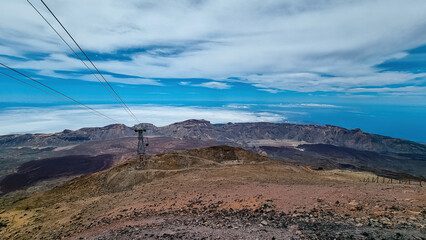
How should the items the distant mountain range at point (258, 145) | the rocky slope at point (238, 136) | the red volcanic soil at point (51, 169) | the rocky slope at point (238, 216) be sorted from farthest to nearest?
the rocky slope at point (238, 136)
the distant mountain range at point (258, 145)
the red volcanic soil at point (51, 169)
the rocky slope at point (238, 216)

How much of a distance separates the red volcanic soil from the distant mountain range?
450 centimetres

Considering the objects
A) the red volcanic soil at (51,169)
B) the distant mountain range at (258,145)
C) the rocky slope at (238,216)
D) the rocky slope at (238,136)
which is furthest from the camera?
the rocky slope at (238,136)

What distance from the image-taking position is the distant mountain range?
105 m

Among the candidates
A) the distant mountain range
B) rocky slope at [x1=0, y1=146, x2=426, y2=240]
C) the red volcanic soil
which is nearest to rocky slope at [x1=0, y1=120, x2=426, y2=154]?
the distant mountain range

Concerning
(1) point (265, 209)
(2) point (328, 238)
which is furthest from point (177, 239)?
(2) point (328, 238)

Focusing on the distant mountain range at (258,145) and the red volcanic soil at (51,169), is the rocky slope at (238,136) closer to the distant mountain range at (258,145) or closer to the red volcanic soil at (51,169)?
the distant mountain range at (258,145)

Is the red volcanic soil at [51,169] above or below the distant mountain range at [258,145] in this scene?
below

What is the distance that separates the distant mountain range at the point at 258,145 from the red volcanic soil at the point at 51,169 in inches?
177

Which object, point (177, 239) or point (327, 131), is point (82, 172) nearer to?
point (177, 239)

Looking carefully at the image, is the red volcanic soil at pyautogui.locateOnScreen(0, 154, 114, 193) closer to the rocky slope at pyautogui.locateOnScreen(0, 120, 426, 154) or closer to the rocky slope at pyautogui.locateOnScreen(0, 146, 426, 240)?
the rocky slope at pyautogui.locateOnScreen(0, 120, 426, 154)

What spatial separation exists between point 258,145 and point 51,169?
124m

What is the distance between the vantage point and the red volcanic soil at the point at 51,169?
71312 mm

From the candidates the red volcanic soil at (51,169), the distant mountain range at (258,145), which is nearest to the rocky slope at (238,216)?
the red volcanic soil at (51,169)

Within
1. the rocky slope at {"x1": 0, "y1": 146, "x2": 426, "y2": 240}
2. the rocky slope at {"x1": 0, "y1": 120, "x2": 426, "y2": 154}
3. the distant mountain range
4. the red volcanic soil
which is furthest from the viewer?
the rocky slope at {"x1": 0, "y1": 120, "x2": 426, "y2": 154}
